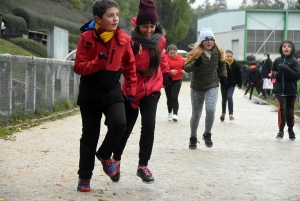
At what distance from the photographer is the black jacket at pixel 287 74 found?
996 cm

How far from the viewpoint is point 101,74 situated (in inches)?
212

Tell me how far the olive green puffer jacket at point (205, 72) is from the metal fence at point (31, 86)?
12.7 feet

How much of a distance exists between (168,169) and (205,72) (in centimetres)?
218

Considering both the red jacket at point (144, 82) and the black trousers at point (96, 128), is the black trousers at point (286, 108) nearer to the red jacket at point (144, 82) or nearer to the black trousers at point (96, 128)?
the red jacket at point (144, 82)

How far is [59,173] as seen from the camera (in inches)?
259

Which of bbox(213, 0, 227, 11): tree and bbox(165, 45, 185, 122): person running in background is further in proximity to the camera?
bbox(213, 0, 227, 11): tree

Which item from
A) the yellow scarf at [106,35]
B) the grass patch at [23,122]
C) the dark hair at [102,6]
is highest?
the dark hair at [102,6]

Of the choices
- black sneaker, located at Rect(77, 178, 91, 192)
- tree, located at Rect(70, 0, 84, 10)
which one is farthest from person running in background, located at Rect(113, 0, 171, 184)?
tree, located at Rect(70, 0, 84, 10)

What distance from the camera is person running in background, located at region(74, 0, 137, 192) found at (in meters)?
5.36

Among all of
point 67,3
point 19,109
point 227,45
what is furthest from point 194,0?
point 19,109

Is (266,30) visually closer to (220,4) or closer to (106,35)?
(106,35)

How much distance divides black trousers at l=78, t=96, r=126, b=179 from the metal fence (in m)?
5.54

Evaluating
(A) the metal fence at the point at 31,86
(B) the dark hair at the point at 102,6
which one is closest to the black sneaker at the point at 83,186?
(B) the dark hair at the point at 102,6

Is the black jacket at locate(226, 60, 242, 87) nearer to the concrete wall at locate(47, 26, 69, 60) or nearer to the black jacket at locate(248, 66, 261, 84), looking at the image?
the concrete wall at locate(47, 26, 69, 60)
